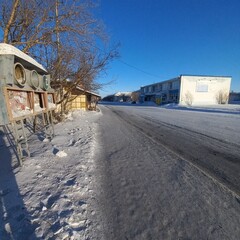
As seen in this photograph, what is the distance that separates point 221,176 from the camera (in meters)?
3.45

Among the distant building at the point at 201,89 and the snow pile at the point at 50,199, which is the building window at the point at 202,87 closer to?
the distant building at the point at 201,89

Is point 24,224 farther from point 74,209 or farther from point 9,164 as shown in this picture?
point 9,164

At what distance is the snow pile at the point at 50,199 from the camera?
2027mm

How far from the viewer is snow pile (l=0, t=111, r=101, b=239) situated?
2.03 meters

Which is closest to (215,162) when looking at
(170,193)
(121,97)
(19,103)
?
(170,193)

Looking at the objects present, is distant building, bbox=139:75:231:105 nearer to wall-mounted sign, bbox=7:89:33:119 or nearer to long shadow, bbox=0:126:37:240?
wall-mounted sign, bbox=7:89:33:119

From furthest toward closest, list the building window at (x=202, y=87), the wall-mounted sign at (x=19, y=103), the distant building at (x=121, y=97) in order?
1. the distant building at (x=121, y=97)
2. the building window at (x=202, y=87)
3. the wall-mounted sign at (x=19, y=103)

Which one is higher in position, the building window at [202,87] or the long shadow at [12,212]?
the building window at [202,87]

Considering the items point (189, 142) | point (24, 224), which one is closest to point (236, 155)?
point (189, 142)

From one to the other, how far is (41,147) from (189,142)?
5.33m

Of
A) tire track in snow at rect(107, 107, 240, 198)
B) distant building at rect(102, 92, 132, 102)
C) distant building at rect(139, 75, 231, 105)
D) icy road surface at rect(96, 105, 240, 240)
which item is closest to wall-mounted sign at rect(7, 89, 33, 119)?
icy road surface at rect(96, 105, 240, 240)

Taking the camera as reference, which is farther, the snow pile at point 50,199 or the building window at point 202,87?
the building window at point 202,87

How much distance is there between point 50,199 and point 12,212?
1.71 ft

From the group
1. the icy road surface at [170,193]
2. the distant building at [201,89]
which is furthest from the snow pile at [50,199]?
the distant building at [201,89]
